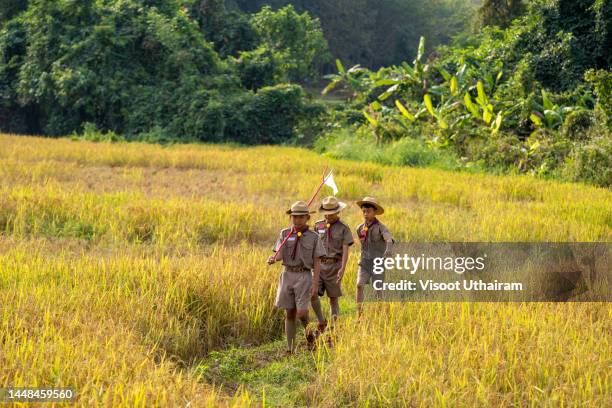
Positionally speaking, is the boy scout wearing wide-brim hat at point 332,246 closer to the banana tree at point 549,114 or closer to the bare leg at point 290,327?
the bare leg at point 290,327

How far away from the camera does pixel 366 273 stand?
4887 mm

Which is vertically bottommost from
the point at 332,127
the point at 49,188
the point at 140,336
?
the point at 140,336

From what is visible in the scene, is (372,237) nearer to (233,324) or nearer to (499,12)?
(233,324)

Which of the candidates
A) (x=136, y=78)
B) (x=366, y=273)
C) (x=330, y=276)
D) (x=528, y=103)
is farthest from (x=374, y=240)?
(x=136, y=78)

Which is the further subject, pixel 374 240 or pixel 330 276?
pixel 374 240

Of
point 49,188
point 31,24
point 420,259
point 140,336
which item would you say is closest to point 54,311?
point 140,336

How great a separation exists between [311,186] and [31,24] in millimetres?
16783

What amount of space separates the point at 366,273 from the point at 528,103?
37.2 ft

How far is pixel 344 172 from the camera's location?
1338 cm

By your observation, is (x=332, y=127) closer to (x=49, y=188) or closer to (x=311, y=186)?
(x=311, y=186)

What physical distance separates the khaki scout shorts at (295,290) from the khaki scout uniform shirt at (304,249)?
74 millimetres

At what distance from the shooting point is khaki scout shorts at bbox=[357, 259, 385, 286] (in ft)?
15.9

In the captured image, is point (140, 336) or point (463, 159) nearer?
point (140, 336)

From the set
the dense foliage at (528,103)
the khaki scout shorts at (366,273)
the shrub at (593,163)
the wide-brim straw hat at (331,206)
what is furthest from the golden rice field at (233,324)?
the dense foliage at (528,103)
